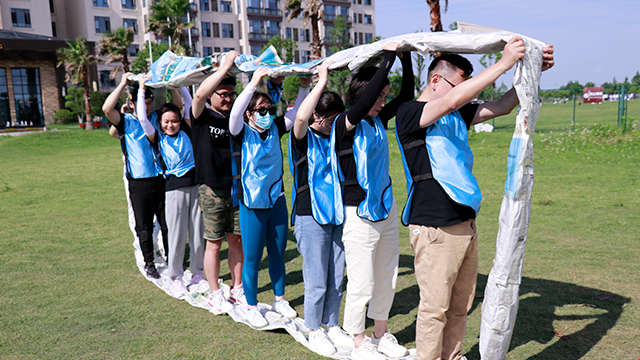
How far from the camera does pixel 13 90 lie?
4572cm

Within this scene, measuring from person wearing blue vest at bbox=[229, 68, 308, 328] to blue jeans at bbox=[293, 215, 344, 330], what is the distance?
0.50 m

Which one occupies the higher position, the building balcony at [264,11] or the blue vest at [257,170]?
the building balcony at [264,11]

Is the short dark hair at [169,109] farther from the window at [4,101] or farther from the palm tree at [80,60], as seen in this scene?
the window at [4,101]

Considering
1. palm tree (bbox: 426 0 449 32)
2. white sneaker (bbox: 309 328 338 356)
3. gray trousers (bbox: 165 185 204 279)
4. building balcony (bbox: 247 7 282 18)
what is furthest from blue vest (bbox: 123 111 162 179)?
building balcony (bbox: 247 7 282 18)

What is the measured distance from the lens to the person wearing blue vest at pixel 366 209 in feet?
10.7

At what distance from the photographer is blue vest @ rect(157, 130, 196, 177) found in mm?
Result: 4797

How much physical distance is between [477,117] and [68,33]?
2604 inches

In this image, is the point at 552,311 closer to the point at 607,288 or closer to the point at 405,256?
the point at 607,288

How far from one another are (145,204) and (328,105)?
288 centimetres

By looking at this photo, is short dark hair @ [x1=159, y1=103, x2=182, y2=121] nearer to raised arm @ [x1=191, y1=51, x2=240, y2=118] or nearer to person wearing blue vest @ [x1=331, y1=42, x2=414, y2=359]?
raised arm @ [x1=191, y1=51, x2=240, y2=118]

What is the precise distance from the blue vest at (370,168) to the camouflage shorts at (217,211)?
153 centimetres

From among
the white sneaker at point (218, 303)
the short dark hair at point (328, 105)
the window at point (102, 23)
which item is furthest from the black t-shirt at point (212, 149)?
the window at point (102, 23)

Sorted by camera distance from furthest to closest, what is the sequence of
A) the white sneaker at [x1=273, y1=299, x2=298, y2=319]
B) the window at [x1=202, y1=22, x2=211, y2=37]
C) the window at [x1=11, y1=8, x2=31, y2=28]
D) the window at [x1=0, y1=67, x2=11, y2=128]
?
1. the window at [x1=202, y1=22, x2=211, y2=37]
2. the window at [x1=11, y1=8, x2=31, y2=28]
3. the window at [x1=0, y1=67, x2=11, y2=128]
4. the white sneaker at [x1=273, y1=299, x2=298, y2=319]

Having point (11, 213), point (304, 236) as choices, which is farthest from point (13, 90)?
point (304, 236)
